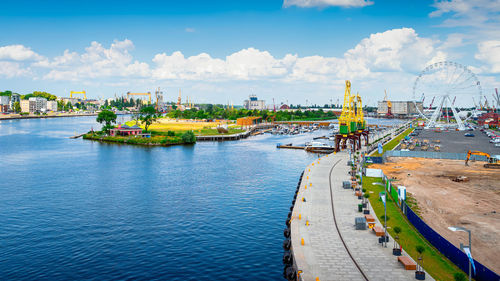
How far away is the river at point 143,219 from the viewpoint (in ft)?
111

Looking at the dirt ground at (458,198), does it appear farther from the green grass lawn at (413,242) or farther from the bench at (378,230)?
the bench at (378,230)

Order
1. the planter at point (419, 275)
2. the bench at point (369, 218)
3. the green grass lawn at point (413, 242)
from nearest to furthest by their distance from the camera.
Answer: the planter at point (419, 275) → the green grass lawn at point (413, 242) → the bench at point (369, 218)

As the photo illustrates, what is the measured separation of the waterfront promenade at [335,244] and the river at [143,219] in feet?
11.7

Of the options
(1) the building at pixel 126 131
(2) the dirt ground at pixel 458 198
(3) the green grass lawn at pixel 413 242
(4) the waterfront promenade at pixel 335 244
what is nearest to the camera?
(4) the waterfront promenade at pixel 335 244

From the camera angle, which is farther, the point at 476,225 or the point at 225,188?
the point at 225,188

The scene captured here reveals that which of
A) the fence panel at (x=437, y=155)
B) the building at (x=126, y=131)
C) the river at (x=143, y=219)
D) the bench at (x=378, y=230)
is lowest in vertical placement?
the river at (x=143, y=219)

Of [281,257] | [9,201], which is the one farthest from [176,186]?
[281,257]

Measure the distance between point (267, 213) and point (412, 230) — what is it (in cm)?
1824

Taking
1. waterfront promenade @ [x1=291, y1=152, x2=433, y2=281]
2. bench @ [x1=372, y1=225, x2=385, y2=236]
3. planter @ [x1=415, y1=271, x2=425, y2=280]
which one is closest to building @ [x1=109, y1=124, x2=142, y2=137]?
waterfront promenade @ [x1=291, y1=152, x2=433, y2=281]

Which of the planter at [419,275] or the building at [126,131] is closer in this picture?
the planter at [419,275]

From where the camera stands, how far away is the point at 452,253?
29062 millimetres

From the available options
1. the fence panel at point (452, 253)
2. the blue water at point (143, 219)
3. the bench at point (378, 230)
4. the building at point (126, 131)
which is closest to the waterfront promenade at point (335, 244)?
the bench at point (378, 230)

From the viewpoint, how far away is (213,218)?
47438mm

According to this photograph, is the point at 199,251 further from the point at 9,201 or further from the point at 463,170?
the point at 463,170
